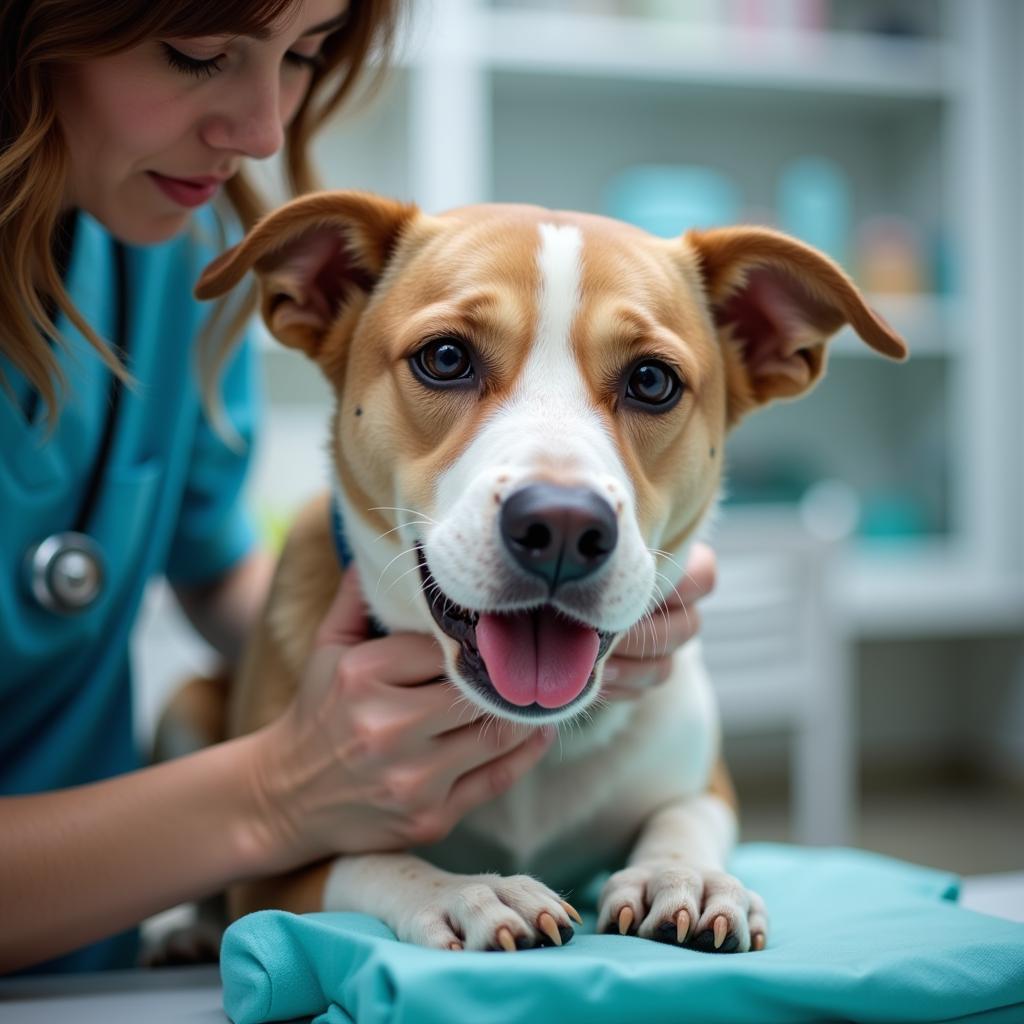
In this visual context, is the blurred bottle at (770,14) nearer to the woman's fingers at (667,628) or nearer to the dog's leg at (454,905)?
the woman's fingers at (667,628)

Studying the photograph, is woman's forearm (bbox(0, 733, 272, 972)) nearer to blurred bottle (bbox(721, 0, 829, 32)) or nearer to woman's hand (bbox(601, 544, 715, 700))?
woman's hand (bbox(601, 544, 715, 700))

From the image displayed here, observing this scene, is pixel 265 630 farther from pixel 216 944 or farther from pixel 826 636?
pixel 826 636

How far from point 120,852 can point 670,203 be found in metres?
2.69

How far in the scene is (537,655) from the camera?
85 cm

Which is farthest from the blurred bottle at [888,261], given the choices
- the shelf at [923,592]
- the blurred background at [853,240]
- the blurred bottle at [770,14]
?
the shelf at [923,592]

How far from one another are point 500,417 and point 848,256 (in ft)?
9.56

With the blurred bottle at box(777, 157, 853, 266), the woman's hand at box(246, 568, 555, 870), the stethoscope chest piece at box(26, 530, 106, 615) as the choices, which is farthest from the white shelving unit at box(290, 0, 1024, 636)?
the woman's hand at box(246, 568, 555, 870)

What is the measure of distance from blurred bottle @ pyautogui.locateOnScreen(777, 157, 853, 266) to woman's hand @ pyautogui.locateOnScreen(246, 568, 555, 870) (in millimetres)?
2769

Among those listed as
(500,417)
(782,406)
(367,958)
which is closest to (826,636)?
(782,406)

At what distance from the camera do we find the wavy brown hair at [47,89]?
2.94ft

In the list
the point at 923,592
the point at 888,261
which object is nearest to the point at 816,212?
the point at 888,261

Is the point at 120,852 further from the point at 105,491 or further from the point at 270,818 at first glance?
the point at 105,491

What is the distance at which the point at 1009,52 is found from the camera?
3525mm

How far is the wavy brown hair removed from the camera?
896 mm
